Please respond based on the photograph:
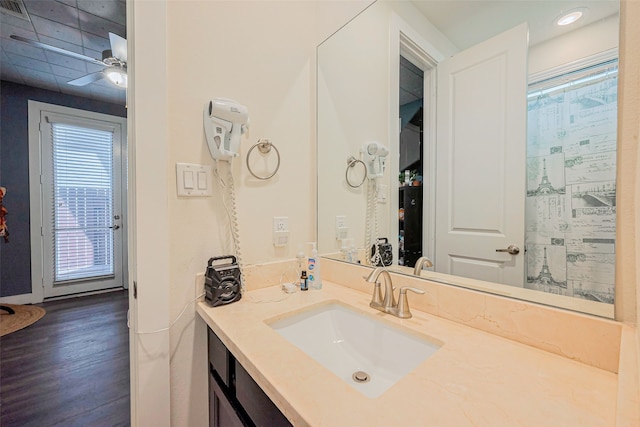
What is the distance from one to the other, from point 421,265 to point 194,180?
924mm

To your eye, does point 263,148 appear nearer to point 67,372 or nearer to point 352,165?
point 352,165

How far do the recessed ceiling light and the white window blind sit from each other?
4555 mm

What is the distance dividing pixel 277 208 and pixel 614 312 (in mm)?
1114

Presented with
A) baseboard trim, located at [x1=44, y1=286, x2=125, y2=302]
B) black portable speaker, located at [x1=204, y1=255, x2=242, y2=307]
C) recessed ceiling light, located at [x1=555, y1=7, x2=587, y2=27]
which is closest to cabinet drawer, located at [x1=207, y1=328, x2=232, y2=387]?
black portable speaker, located at [x1=204, y1=255, x2=242, y2=307]

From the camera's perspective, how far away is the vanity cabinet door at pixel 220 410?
2.48 feet

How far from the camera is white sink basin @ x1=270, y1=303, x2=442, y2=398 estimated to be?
763 millimetres

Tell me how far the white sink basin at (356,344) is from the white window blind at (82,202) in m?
3.87

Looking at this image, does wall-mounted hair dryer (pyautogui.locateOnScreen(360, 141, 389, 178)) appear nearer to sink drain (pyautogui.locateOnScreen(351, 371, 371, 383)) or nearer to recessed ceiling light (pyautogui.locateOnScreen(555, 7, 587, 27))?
recessed ceiling light (pyautogui.locateOnScreen(555, 7, 587, 27))

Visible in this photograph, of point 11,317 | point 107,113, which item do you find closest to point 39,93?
point 107,113

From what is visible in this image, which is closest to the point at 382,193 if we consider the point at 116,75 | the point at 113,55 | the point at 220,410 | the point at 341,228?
the point at 341,228

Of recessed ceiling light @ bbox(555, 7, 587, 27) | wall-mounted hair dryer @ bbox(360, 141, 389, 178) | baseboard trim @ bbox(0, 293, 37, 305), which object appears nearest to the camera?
recessed ceiling light @ bbox(555, 7, 587, 27)

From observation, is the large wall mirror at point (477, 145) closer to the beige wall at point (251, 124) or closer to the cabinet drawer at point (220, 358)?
the beige wall at point (251, 124)

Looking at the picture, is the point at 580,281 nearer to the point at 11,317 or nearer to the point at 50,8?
the point at 50,8

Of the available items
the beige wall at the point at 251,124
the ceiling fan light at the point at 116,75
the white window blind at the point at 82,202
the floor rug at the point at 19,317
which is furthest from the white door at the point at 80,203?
the beige wall at the point at 251,124
